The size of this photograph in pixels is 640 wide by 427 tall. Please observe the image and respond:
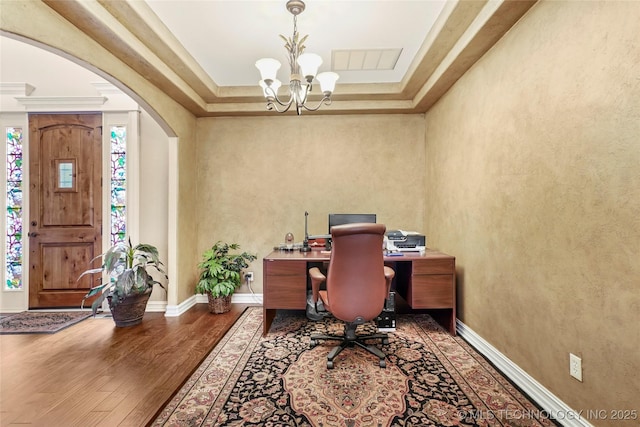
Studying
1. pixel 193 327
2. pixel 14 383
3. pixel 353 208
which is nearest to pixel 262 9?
pixel 353 208

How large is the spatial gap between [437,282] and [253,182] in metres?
2.59

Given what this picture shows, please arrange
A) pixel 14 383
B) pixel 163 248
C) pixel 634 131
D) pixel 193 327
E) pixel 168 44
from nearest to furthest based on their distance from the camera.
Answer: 1. pixel 634 131
2. pixel 14 383
3. pixel 168 44
4. pixel 193 327
5. pixel 163 248

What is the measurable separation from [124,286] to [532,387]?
3.54 metres

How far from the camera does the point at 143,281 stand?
3045mm

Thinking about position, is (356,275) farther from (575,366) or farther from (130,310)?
(130,310)

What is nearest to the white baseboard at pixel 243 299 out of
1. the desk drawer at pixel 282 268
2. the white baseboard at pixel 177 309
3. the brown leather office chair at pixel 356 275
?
the white baseboard at pixel 177 309

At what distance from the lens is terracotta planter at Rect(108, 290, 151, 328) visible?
2.97 metres

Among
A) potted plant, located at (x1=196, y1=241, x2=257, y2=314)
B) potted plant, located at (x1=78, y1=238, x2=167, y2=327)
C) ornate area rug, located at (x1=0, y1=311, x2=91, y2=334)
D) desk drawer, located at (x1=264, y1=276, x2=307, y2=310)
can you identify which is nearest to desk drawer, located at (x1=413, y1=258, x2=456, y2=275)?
desk drawer, located at (x1=264, y1=276, x2=307, y2=310)

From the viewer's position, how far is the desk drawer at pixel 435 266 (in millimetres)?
2688

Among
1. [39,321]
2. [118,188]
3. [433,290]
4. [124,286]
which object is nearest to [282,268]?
[433,290]

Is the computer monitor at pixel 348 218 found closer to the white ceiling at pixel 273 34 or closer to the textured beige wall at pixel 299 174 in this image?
the textured beige wall at pixel 299 174

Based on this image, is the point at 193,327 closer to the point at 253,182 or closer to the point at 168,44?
the point at 253,182

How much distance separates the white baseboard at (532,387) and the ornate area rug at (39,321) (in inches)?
162

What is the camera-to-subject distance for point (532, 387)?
5.81 ft
